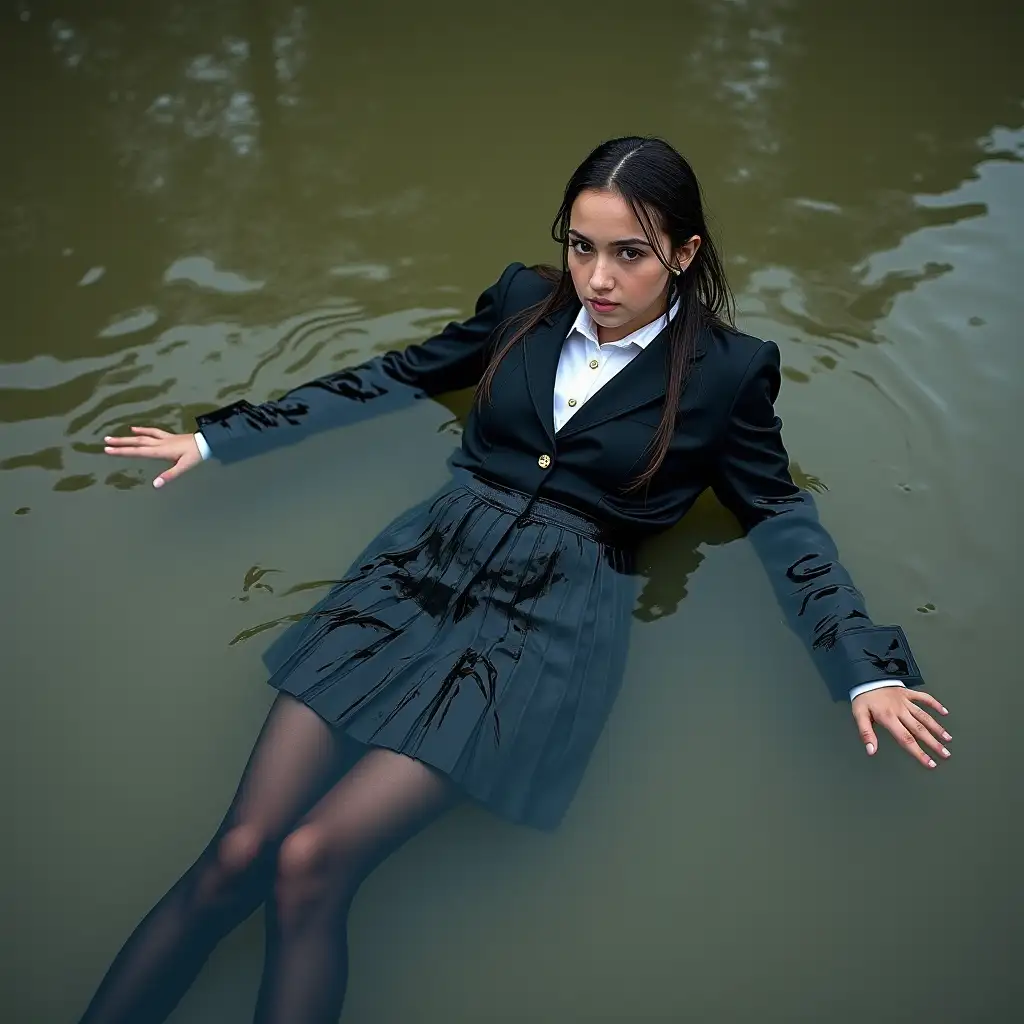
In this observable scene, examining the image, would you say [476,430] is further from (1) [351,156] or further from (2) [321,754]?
(1) [351,156]

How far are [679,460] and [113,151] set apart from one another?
2.79 meters

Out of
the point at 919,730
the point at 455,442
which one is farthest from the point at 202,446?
the point at 919,730

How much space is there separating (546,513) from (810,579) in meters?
0.62

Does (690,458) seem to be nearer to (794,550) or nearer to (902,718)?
(794,550)

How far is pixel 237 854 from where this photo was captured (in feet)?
7.39

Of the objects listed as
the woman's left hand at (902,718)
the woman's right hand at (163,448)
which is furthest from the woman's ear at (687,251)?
the woman's right hand at (163,448)

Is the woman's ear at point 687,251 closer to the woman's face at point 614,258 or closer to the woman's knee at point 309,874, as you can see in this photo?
the woman's face at point 614,258

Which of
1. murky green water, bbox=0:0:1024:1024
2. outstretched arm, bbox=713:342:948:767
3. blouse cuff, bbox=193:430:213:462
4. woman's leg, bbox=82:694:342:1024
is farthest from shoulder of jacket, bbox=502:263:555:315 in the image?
woman's leg, bbox=82:694:342:1024

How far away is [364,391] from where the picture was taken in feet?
9.99

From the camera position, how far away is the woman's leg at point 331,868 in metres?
2.13

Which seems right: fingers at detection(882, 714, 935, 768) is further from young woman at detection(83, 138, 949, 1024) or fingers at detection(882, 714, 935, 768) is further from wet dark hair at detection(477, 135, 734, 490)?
wet dark hair at detection(477, 135, 734, 490)

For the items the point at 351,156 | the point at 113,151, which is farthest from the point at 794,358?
the point at 113,151

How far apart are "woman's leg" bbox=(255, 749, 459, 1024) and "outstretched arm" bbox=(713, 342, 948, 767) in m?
0.89

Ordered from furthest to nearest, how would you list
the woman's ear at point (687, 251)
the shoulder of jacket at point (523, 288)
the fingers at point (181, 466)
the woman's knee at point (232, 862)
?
1. the fingers at point (181, 466)
2. the shoulder of jacket at point (523, 288)
3. the woman's ear at point (687, 251)
4. the woman's knee at point (232, 862)
